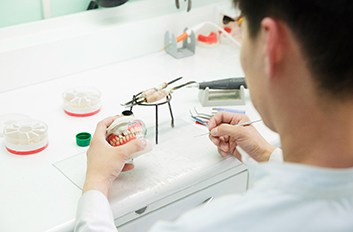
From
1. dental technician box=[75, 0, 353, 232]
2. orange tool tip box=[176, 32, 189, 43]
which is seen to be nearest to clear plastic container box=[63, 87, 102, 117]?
Answer: orange tool tip box=[176, 32, 189, 43]

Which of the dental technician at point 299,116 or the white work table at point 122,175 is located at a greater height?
the dental technician at point 299,116

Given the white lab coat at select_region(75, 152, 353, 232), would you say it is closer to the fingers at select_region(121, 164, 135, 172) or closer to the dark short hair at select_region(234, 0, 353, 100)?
the dark short hair at select_region(234, 0, 353, 100)

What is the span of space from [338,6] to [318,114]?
14 centimetres

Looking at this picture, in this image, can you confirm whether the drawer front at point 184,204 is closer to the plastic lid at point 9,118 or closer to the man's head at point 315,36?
the plastic lid at point 9,118

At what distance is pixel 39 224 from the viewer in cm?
98

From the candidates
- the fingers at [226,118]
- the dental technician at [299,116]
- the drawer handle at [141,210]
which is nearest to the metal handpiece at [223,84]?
the fingers at [226,118]

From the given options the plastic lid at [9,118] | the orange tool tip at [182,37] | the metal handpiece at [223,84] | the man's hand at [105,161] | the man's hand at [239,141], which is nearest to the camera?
the man's hand at [105,161]

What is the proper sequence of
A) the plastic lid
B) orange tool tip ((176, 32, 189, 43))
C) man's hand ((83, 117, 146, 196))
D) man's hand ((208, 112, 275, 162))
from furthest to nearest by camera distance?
1. orange tool tip ((176, 32, 189, 43))
2. the plastic lid
3. man's hand ((208, 112, 275, 162))
4. man's hand ((83, 117, 146, 196))

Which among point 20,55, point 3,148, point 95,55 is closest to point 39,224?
point 3,148

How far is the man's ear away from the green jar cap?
2.03 feet

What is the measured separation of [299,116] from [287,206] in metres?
0.12

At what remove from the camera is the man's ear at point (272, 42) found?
0.67 meters

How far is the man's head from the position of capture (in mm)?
630

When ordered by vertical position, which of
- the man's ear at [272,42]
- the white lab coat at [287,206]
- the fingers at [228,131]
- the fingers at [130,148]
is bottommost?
the fingers at [228,131]
